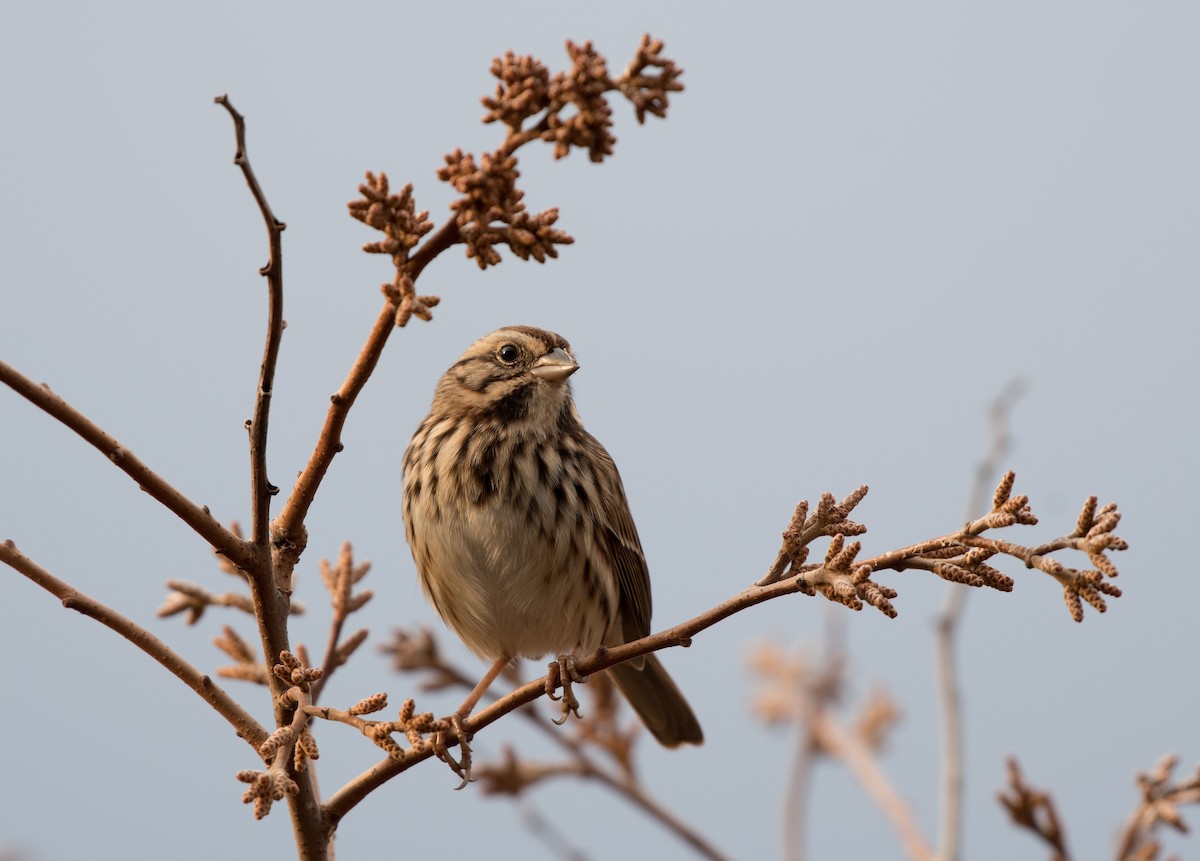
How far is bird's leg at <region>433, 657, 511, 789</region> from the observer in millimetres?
3067

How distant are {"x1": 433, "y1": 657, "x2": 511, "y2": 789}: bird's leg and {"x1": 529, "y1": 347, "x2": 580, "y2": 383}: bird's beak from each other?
42.0 inches

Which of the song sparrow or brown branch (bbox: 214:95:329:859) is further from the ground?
the song sparrow

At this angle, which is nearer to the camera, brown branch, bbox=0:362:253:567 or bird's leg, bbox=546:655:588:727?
brown branch, bbox=0:362:253:567

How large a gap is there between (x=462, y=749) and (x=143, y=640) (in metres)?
1.27

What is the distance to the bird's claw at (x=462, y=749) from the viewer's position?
2959mm

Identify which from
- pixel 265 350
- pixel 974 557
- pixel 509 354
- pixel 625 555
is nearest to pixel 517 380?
pixel 509 354

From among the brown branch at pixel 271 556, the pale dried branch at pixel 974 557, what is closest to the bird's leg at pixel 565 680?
the brown branch at pixel 271 556

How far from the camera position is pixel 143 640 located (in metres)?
2.80

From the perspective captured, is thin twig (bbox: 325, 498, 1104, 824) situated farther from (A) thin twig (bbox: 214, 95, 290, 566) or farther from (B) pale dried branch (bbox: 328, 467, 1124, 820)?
(A) thin twig (bbox: 214, 95, 290, 566)

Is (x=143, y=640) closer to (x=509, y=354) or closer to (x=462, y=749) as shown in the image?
(x=462, y=749)

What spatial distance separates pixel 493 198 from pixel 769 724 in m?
4.49

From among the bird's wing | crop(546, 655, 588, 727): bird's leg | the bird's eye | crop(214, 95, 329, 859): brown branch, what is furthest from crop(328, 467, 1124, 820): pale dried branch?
the bird's eye

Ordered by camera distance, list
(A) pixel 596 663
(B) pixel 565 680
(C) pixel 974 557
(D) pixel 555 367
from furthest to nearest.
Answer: (D) pixel 555 367, (B) pixel 565 680, (A) pixel 596 663, (C) pixel 974 557

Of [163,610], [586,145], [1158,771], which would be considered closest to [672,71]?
[586,145]
